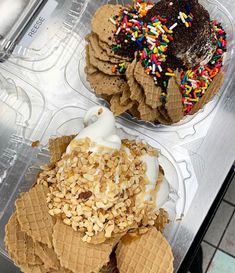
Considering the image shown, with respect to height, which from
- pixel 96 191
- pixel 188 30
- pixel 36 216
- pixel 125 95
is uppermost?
pixel 188 30

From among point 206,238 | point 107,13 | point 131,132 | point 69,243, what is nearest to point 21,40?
point 107,13

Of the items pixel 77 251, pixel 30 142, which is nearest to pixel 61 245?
pixel 77 251

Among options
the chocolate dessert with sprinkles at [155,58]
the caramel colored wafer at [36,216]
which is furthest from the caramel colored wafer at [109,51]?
the caramel colored wafer at [36,216]

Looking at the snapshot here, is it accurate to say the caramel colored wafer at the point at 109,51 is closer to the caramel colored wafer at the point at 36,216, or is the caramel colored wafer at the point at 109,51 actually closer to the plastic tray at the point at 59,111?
the plastic tray at the point at 59,111

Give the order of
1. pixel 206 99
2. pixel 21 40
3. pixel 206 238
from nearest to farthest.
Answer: pixel 206 99 → pixel 21 40 → pixel 206 238

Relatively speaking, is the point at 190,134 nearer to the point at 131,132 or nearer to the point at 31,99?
the point at 131,132

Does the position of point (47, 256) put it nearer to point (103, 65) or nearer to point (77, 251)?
point (77, 251)

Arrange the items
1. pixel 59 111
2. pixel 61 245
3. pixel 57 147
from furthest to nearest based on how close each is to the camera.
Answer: pixel 59 111
pixel 57 147
pixel 61 245
